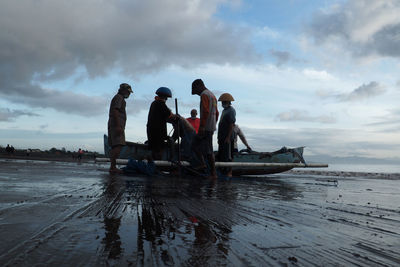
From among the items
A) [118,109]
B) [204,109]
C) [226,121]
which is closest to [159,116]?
[118,109]

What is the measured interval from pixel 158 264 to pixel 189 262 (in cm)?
12

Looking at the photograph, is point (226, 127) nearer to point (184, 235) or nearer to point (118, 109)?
point (118, 109)

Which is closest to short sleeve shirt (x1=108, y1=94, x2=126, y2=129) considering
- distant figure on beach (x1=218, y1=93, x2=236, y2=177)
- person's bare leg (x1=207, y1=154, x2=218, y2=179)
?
person's bare leg (x1=207, y1=154, x2=218, y2=179)

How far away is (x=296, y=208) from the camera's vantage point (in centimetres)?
268

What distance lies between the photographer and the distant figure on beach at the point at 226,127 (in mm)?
7285

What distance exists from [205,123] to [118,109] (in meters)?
2.06

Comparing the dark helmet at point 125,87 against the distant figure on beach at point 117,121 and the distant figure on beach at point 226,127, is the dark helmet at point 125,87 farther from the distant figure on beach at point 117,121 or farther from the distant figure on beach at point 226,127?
the distant figure on beach at point 226,127

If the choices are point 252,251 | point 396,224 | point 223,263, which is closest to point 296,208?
point 396,224

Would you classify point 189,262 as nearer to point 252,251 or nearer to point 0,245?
point 252,251

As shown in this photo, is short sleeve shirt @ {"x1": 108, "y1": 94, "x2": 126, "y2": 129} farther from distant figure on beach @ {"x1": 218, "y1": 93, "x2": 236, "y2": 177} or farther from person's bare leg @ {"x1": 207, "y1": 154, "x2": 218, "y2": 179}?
distant figure on beach @ {"x1": 218, "y1": 93, "x2": 236, "y2": 177}

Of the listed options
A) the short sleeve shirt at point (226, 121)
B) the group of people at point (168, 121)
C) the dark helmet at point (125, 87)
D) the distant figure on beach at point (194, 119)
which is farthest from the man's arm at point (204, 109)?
the distant figure on beach at point (194, 119)

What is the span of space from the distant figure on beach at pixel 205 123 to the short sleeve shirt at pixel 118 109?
1688mm

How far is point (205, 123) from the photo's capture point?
6512 mm

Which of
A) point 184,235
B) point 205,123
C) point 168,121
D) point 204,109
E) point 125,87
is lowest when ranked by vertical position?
point 184,235
